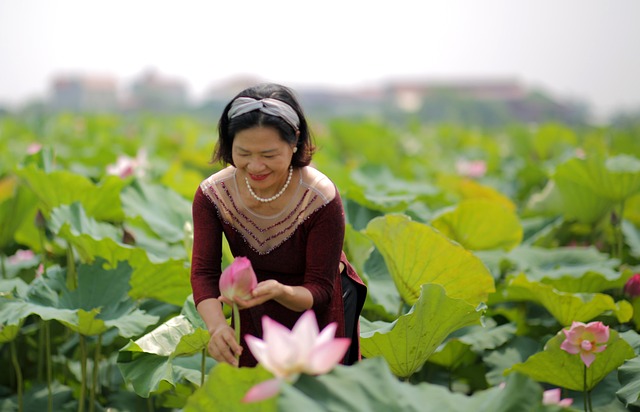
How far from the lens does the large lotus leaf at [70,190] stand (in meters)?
2.06

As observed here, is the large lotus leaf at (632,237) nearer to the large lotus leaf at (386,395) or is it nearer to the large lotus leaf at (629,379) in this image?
the large lotus leaf at (629,379)

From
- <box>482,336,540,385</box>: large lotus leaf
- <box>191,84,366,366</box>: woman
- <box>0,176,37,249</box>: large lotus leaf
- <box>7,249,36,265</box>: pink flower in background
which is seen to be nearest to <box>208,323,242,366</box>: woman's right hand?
<box>191,84,366,366</box>: woman

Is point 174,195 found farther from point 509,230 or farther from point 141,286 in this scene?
point 509,230

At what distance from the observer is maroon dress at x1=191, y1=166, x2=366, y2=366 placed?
119 centimetres

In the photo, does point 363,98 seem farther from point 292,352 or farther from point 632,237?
point 292,352

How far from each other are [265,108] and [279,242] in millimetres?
223

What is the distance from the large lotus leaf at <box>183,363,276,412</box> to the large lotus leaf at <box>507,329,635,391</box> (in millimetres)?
723

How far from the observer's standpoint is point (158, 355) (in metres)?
1.42

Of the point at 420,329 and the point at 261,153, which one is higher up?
the point at 261,153

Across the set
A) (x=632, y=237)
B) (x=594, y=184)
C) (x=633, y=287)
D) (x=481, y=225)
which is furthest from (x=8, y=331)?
(x=632, y=237)

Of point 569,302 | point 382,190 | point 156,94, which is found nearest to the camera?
point 569,302

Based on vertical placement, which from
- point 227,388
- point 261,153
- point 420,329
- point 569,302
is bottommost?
point 569,302

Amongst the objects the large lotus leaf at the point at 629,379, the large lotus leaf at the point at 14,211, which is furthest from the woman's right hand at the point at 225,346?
the large lotus leaf at the point at 14,211

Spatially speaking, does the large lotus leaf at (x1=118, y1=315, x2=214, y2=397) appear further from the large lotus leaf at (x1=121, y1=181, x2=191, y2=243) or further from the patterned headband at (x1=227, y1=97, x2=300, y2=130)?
the large lotus leaf at (x1=121, y1=181, x2=191, y2=243)
